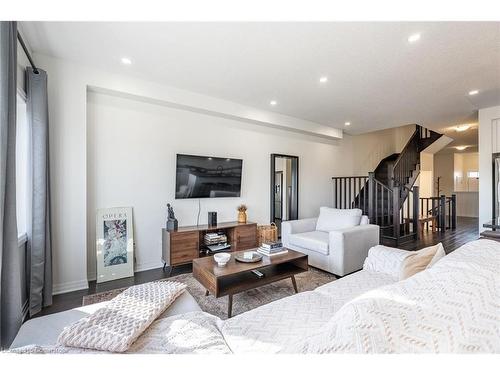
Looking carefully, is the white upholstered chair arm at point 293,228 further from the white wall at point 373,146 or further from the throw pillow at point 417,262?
the white wall at point 373,146

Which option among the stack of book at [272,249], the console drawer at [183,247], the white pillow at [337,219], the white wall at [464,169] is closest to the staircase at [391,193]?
the white pillow at [337,219]

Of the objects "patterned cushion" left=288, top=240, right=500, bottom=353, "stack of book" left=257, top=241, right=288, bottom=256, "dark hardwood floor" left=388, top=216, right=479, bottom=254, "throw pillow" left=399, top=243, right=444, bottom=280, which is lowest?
"dark hardwood floor" left=388, top=216, right=479, bottom=254

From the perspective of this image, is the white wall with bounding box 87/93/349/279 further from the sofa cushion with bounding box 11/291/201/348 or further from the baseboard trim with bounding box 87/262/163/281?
the sofa cushion with bounding box 11/291/201/348

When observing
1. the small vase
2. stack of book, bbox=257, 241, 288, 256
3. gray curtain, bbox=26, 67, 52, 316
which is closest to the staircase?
the small vase

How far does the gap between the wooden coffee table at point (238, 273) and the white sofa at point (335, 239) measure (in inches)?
24.6

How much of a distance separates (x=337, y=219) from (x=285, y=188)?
5.28ft

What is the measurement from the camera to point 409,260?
1618 millimetres

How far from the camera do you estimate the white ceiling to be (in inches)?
82.1

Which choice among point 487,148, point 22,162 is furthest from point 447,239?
point 22,162

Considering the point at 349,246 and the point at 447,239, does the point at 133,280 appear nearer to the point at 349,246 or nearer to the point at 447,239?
the point at 349,246

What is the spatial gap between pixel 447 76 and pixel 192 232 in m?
3.89

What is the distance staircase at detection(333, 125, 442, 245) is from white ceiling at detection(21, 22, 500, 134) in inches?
77.2

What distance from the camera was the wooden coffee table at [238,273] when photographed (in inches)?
79.7

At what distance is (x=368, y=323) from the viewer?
635 millimetres
